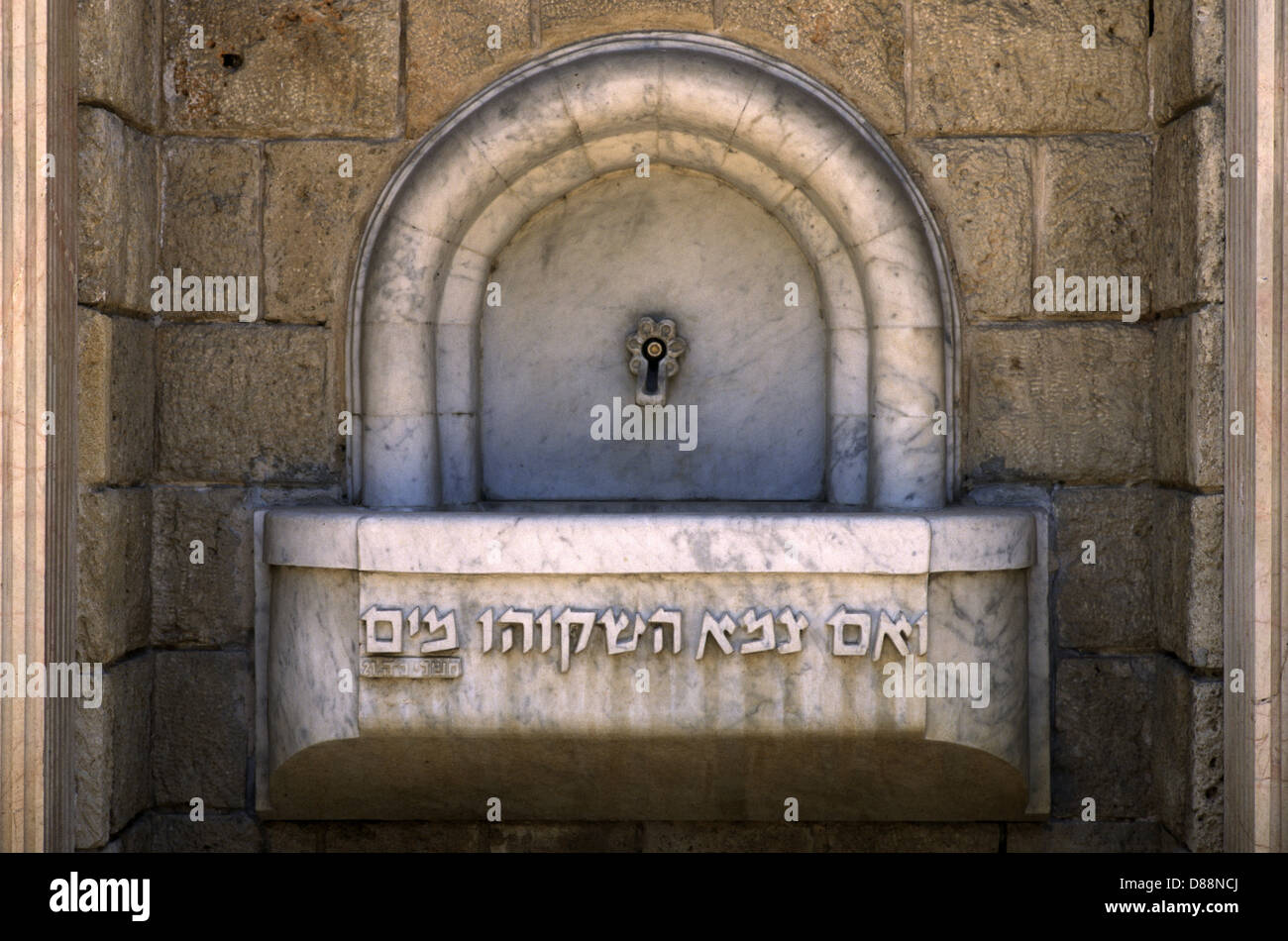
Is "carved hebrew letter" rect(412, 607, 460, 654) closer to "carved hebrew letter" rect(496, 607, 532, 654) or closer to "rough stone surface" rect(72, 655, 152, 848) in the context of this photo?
"carved hebrew letter" rect(496, 607, 532, 654)

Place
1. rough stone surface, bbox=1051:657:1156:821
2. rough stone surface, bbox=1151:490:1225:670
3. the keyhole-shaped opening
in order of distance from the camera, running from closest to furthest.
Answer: rough stone surface, bbox=1151:490:1225:670 < rough stone surface, bbox=1051:657:1156:821 < the keyhole-shaped opening

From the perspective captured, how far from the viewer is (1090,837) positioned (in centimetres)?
432

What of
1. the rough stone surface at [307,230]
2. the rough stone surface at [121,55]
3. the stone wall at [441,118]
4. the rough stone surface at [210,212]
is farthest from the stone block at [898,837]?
the rough stone surface at [121,55]

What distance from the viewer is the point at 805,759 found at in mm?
4020

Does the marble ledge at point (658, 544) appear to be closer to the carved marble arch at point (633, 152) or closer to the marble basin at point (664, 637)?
the marble basin at point (664, 637)

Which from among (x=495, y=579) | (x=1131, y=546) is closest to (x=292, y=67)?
(x=495, y=579)

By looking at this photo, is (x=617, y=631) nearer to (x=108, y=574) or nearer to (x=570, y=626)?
(x=570, y=626)

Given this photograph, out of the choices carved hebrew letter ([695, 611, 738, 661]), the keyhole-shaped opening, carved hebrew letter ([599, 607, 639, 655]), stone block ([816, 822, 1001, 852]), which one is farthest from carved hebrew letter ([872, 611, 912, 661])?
the keyhole-shaped opening

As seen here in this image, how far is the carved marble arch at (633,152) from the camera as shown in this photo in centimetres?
432

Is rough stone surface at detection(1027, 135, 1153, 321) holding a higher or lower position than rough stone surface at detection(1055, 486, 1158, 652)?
higher

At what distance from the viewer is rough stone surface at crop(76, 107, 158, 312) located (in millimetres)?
3918

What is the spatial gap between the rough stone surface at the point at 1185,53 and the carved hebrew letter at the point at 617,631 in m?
2.48

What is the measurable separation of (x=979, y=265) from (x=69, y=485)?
3091 millimetres

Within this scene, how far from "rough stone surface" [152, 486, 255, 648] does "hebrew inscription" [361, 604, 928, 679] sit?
2.39ft
